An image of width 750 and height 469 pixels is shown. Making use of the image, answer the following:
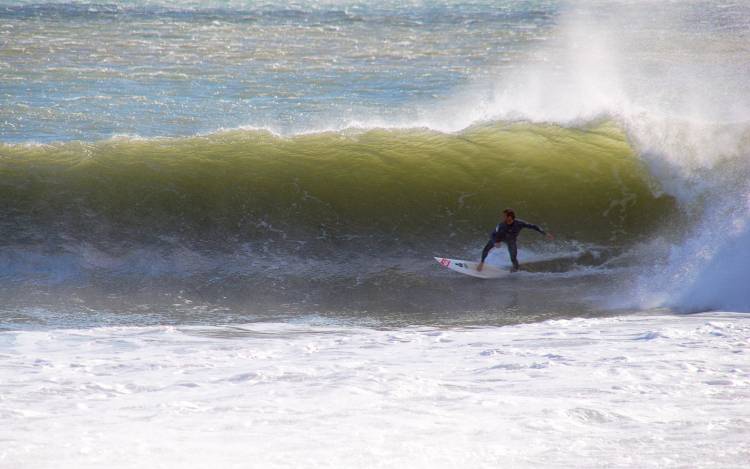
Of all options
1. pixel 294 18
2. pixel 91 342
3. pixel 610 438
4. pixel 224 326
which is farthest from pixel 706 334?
pixel 294 18

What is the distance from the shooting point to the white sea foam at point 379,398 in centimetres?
644

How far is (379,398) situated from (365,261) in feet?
20.6

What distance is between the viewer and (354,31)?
3569cm

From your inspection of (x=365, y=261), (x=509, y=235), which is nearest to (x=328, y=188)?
(x=365, y=261)

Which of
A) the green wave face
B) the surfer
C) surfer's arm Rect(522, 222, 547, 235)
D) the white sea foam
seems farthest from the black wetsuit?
the white sea foam

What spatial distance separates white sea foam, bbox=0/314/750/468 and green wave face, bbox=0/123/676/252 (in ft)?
14.8

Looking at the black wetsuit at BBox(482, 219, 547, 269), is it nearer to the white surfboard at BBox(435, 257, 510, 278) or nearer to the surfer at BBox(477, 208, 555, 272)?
the surfer at BBox(477, 208, 555, 272)

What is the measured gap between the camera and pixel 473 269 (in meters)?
13.2

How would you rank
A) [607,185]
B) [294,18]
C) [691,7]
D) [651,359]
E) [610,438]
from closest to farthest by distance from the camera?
[610,438], [651,359], [607,185], [294,18], [691,7]

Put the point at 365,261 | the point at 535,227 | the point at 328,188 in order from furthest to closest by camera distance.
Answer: the point at 328,188 → the point at 365,261 → the point at 535,227

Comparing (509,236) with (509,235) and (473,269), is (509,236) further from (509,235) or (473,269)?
(473,269)

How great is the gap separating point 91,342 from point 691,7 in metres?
42.8

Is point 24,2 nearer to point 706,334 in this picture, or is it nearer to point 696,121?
point 696,121

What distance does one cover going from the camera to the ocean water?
6941 mm
